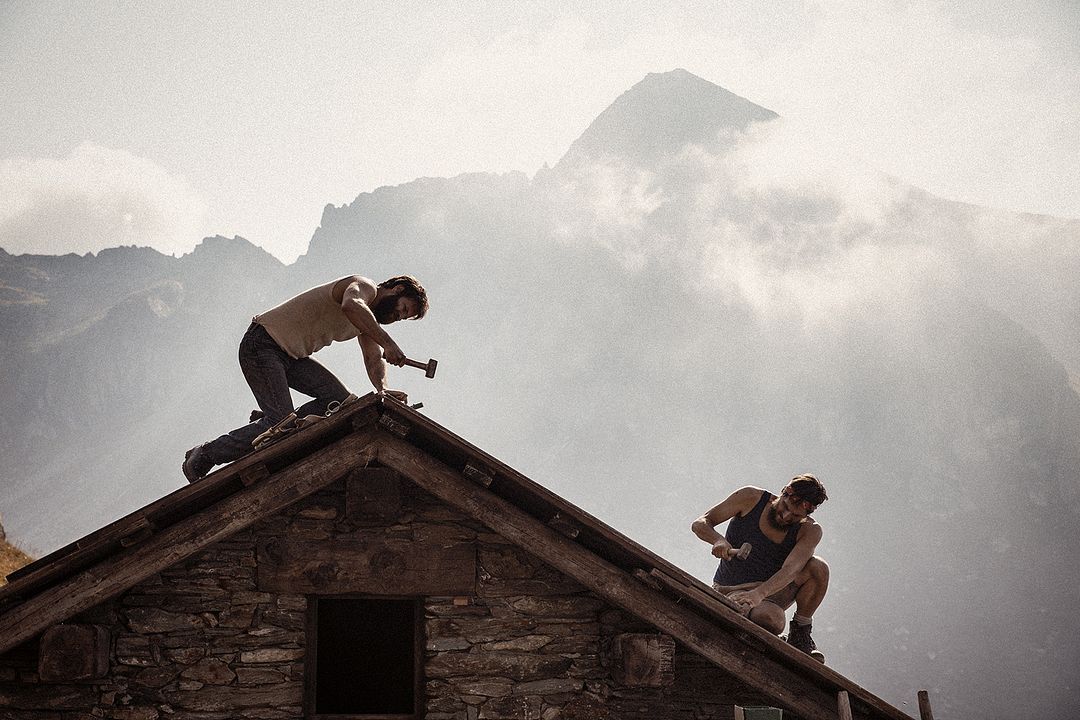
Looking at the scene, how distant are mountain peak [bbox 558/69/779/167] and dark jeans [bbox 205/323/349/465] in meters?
132

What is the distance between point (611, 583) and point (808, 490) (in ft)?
6.24

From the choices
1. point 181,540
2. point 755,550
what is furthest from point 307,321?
point 755,550

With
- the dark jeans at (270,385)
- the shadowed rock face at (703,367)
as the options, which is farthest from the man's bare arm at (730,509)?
the shadowed rock face at (703,367)

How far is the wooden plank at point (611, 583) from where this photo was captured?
221 inches

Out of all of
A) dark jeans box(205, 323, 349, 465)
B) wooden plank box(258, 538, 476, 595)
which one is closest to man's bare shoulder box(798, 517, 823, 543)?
wooden plank box(258, 538, 476, 595)

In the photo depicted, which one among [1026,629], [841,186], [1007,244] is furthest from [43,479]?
[1007,244]

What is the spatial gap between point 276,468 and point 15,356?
104814mm

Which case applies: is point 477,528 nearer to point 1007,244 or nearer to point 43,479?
point 43,479

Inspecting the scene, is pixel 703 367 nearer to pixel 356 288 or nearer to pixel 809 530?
pixel 809 530

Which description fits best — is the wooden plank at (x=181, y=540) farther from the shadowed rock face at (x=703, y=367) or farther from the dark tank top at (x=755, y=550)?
the shadowed rock face at (x=703, y=367)

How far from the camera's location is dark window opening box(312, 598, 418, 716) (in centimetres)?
689

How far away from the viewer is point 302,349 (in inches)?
258

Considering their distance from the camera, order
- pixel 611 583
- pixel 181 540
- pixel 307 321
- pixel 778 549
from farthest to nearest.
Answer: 1. pixel 778 549
2. pixel 307 321
3. pixel 611 583
4. pixel 181 540

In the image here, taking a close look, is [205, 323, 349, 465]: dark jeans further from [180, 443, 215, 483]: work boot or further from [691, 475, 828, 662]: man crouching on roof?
[691, 475, 828, 662]: man crouching on roof
